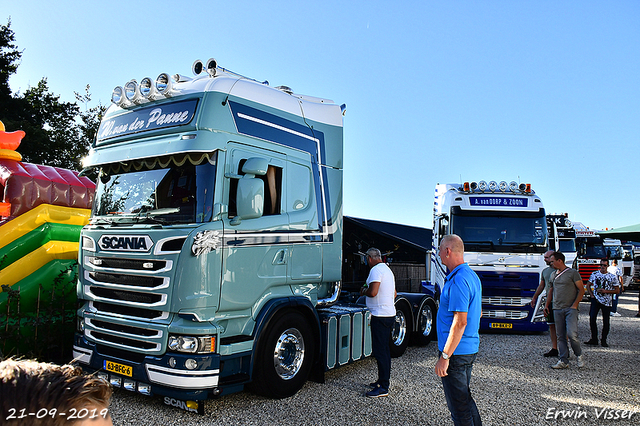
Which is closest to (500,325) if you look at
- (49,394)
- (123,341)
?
(123,341)

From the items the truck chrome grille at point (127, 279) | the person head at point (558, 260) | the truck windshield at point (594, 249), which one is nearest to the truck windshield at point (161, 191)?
the truck chrome grille at point (127, 279)

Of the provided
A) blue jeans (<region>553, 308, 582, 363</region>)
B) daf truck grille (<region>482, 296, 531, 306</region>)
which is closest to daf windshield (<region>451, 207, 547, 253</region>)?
daf truck grille (<region>482, 296, 531, 306</region>)

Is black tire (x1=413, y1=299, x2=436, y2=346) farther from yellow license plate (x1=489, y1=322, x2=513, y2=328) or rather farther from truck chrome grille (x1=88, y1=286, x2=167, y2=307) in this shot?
truck chrome grille (x1=88, y1=286, x2=167, y2=307)

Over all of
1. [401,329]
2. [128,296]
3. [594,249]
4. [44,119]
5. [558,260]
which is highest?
[44,119]

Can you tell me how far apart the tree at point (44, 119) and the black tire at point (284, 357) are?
76.0ft

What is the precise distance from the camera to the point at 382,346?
5.67 metres

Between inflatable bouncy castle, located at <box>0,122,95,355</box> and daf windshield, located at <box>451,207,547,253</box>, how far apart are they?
787 centimetres

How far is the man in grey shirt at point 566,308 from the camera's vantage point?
712 cm

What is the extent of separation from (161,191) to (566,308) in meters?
6.28

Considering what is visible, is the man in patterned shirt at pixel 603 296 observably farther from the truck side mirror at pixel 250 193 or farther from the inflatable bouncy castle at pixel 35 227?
the inflatable bouncy castle at pixel 35 227

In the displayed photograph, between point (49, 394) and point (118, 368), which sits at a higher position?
point (49, 394)

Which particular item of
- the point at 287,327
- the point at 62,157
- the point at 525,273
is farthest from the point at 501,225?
the point at 62,157

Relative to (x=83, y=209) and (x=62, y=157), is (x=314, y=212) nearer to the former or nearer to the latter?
(x=83, y=209)

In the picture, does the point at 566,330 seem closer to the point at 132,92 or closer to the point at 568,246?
the point at 132,92
